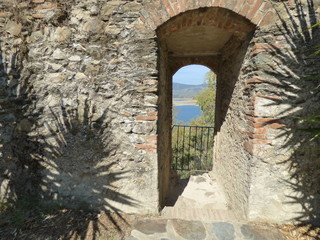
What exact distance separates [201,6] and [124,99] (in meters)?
1.35

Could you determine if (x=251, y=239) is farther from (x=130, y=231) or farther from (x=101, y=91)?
(x=101, y=91)

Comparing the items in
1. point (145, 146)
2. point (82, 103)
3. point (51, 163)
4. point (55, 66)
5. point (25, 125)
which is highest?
point (55, 66)

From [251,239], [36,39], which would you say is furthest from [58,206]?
[251,239]

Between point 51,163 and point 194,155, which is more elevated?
point 51,163

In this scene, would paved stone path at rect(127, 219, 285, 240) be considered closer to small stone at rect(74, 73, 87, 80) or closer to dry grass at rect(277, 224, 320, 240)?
dry grass at rect(277, 224, 320, 240)

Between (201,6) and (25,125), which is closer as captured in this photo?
(201,6)

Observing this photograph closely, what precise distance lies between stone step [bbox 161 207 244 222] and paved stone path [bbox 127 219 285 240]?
0.31 feet

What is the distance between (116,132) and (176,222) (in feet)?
4.55

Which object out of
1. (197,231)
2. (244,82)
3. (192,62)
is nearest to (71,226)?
(197,231)

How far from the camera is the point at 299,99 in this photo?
2055 mm

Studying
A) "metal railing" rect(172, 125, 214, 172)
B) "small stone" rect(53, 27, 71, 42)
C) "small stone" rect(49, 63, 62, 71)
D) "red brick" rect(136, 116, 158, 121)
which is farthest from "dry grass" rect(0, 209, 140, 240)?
"metal railing" rect(172, 125, 214, 172)

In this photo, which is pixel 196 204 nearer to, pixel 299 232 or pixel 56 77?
pixel 299 232

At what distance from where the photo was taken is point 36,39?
86.0 inches

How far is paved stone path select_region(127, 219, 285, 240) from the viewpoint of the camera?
2066 millimetres
